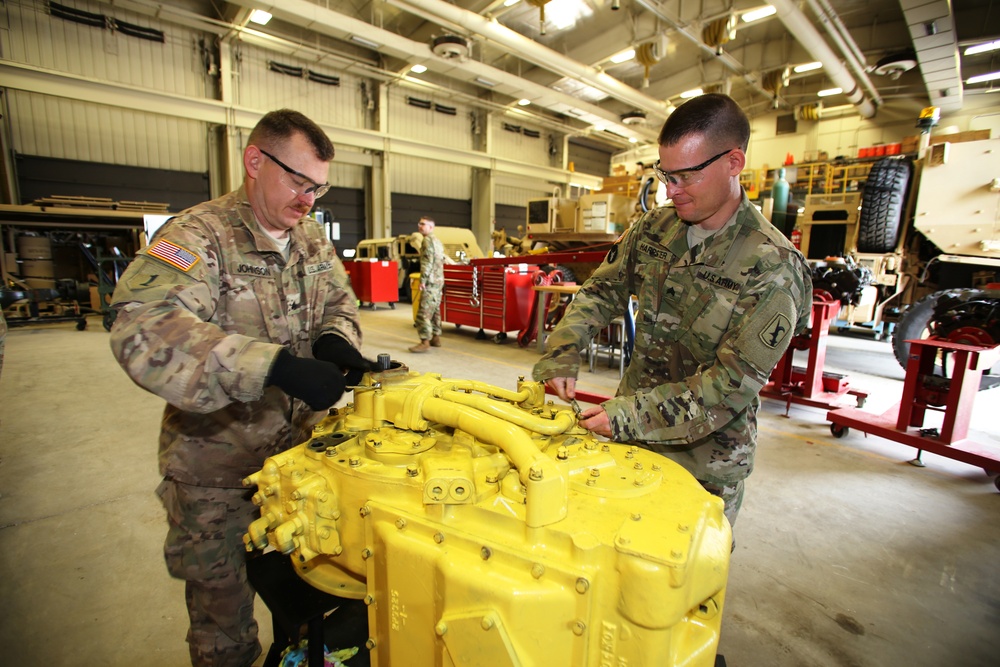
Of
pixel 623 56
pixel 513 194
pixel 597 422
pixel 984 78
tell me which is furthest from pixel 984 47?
pixel 597 422

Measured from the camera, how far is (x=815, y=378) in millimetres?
4324

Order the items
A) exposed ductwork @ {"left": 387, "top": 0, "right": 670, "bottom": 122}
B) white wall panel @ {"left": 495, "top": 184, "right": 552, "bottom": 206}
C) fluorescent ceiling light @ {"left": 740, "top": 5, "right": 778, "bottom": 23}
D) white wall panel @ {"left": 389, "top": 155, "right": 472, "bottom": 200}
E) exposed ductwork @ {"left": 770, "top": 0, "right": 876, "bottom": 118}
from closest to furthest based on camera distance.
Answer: exposed ductwork @ {"left": 770, "top": 0, "right": 876, "bottom": 118} → exposed ductwork @ {"left": 387, "top": 0, "right": 670, "bottom": 122} → fluorescent ceiling light @ {"left": 740, "top": 5, "right": 778, "bottom": 23} → white wall panel @ {"left": 389, "top": 155, "right": 472, "bottom": 200} → white wall panel @ {"left": 495, "top": 184, "right": 552, "bottom": 206}

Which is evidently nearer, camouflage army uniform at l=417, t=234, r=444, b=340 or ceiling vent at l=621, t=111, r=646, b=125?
camouflage army uniform at l=417, t=234, r=444, b=340

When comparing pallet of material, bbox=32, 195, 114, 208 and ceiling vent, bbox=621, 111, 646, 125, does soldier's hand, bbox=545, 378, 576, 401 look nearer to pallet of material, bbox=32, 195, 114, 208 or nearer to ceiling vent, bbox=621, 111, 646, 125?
pallet of material, bbox=32, 195, 114, 208

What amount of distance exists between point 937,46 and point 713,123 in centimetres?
1111

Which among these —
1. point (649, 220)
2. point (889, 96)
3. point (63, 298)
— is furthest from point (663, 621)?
point (889, 96)

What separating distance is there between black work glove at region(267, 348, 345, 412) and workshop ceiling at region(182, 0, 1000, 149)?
7983mm

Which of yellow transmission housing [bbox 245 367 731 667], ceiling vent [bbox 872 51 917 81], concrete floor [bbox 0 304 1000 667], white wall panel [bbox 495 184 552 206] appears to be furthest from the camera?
white wall panel [bbox 495 184 552 206]

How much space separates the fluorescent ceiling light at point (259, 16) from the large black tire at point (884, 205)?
11.5 m

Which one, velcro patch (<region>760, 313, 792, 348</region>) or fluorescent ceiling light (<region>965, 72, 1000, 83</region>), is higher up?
fluorescent ceiling light (<region>965, 72, 1000, 83</region>)

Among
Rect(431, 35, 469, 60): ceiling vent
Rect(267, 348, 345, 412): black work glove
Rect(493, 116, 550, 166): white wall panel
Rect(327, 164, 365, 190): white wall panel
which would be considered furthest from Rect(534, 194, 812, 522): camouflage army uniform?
Rect(493, 116, 550, 166): white wall panel

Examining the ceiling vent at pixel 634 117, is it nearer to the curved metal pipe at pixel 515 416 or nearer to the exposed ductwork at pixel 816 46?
the exposed ductwork at pixel 816 46

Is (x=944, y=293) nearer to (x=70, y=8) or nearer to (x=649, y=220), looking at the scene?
(x=649, y=220)

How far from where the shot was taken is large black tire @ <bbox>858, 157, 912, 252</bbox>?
7305 millimetres
